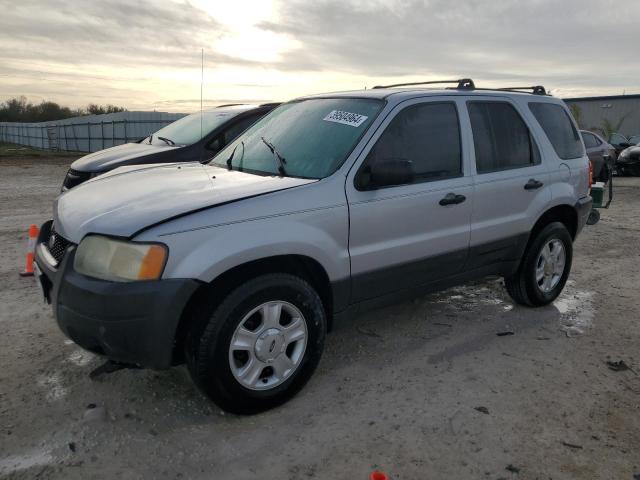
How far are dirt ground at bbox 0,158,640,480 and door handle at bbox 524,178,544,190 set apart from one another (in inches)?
43.8

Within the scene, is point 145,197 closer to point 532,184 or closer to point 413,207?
point 413,207

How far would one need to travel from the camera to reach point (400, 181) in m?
3.25

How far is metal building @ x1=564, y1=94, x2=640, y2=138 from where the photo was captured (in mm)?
31969

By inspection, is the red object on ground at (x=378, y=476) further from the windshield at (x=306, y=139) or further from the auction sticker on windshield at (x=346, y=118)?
the auction sticker on windshield at (x=346, y=118)

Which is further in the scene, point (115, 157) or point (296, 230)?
point (115, 157)

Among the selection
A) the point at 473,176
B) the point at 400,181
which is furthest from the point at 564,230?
the point at 400,181

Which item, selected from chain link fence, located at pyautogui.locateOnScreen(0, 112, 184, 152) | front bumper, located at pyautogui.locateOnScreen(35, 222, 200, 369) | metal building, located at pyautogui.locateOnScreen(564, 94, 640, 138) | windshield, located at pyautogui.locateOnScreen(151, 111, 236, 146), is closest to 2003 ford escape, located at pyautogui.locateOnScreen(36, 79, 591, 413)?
front bumper, located at pyautogui.locateOnScreen(35, 222, 200, 369)

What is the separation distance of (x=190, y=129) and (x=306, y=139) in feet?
13.9

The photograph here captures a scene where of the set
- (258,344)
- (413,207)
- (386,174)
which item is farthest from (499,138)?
(258,344)

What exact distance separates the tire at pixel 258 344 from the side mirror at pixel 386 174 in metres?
0.73

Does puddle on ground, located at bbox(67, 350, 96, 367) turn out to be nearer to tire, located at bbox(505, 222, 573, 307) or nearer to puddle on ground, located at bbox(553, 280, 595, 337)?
tire, located at bbox(505, 222, 573, 307)

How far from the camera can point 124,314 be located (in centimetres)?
261

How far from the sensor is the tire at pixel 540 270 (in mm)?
4574

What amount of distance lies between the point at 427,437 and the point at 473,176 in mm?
1929
